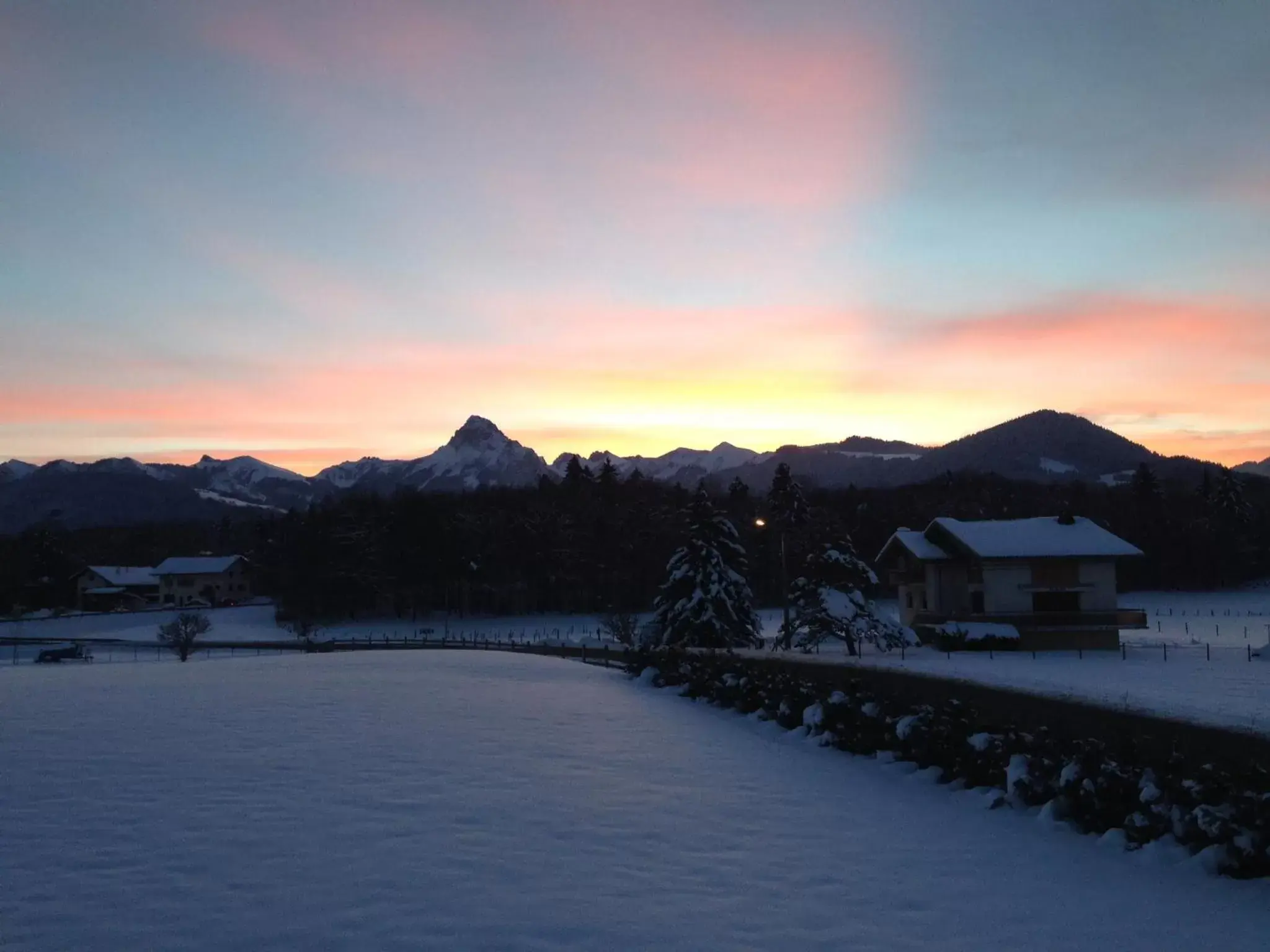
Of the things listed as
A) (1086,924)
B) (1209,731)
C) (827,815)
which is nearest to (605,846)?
(827,815)

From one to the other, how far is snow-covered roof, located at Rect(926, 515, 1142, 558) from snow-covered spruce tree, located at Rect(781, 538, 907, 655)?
20.2 ft

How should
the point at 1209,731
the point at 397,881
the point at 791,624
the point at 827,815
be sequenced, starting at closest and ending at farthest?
the point at 397,881
the point at 1209,731
the point at 827,815
the point at 791,624

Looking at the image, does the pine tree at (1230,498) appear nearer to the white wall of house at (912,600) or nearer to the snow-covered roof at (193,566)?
the white wall of house at (912,600)

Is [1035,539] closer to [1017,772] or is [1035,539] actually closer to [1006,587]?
[1006,587]

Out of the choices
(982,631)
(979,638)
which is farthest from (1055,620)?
(979,638)

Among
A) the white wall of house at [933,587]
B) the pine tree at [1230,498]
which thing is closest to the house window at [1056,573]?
the white wall of house at [933,587]

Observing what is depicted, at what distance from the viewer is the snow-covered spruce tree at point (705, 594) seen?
162 ft

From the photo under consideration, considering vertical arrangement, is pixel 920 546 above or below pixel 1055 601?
above

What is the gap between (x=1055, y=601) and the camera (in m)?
50.4

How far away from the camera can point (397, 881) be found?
8008 millimetres

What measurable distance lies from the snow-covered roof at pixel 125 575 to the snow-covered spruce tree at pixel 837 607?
315 feet

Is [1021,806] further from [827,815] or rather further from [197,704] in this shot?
[197,704]

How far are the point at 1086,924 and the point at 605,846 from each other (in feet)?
15.2

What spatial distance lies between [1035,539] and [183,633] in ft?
161
